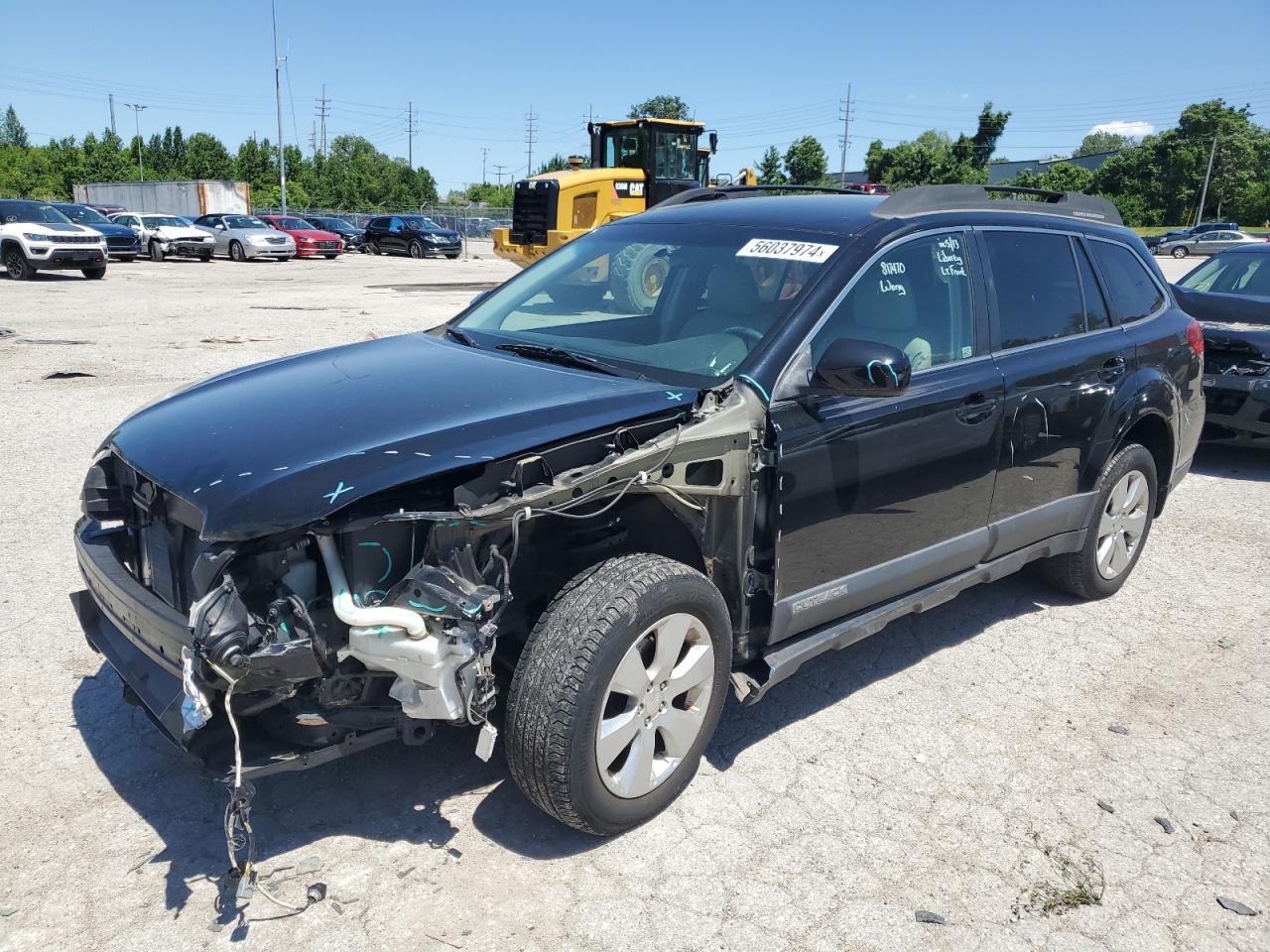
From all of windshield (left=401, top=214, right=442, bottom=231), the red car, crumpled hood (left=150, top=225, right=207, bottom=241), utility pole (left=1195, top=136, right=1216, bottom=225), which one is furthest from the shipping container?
utility pole (left=1195, top=136, right=1216, bottom=225)

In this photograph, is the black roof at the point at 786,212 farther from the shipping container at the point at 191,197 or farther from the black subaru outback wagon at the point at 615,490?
the shipping container at the point at 191,197

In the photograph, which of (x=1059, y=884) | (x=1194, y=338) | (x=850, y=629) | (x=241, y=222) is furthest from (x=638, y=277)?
(x=241, y=222)

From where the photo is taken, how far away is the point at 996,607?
5.00m

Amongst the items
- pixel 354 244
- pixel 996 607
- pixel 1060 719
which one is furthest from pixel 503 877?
pixel 354 244

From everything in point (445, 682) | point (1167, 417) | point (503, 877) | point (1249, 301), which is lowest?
point (503, 877)

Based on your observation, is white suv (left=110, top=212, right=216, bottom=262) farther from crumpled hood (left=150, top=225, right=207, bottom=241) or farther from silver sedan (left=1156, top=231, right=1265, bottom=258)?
silver sedan (left=1156, top=231, right=1265, bottom=258)

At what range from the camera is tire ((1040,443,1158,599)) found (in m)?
4.75

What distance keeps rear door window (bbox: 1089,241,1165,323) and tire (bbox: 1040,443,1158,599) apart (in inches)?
27.0

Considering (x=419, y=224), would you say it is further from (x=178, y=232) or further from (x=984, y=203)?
(x=984, y=203)

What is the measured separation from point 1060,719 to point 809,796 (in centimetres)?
125

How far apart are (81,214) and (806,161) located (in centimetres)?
5636

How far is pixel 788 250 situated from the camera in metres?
3.69

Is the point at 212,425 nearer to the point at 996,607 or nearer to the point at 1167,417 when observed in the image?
the point at 996,607

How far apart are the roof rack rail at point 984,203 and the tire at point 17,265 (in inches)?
886
